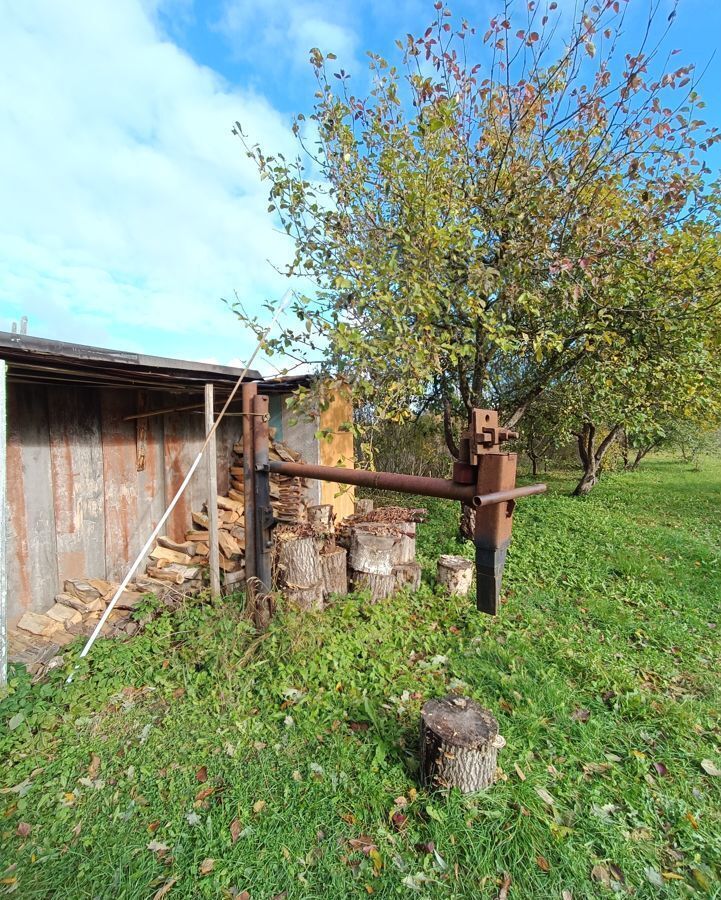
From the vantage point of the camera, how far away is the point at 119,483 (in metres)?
4.54

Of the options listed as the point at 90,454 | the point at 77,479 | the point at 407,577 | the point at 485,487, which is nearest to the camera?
the point at 485,487

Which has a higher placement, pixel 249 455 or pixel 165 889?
pixel 249 455

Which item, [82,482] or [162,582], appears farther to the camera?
[162,582]

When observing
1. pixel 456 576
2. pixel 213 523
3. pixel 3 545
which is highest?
pixel 3 545

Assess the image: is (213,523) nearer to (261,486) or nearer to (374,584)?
(261,486)

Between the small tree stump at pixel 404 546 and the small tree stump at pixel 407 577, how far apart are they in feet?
0.30

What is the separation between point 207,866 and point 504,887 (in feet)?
4.40

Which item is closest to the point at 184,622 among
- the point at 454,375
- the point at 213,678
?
the point at 213,678

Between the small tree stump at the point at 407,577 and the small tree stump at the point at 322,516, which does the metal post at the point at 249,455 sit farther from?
the small tree stump at the point at 407,577

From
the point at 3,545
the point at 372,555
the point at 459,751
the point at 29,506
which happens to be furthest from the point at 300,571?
the point at 29,506

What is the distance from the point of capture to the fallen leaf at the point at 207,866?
193cm

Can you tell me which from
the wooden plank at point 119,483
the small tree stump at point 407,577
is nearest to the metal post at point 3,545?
the wooden plank at point 119,483

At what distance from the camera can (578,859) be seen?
6.44 feet

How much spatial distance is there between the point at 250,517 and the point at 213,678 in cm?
123
